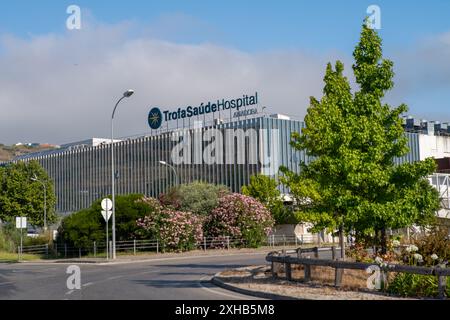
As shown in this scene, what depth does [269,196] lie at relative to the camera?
60.5 m

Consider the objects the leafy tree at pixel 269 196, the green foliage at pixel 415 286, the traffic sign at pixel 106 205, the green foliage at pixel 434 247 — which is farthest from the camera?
the leafy tree at pixel 269 196

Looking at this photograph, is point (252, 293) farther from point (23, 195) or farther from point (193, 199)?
point (23, 195)

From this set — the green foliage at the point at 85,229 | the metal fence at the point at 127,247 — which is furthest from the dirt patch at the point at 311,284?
the green foliage at the point at 85,229

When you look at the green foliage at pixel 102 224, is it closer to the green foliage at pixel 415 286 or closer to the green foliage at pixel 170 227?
the green foliage at pixel 170 227

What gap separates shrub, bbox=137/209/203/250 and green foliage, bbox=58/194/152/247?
0.72m

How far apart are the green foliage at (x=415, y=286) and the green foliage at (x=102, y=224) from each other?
29406 millimetres

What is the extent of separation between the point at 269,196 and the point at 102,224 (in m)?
21.2

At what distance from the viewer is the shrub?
140 feet

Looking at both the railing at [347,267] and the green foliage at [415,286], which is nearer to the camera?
the railing at [347,267]

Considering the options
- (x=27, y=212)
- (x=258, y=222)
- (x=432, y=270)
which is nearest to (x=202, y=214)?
(x=258, y=222)

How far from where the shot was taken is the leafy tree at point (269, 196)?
5828 centimetres

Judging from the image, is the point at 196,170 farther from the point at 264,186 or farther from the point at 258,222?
the point at 258,222

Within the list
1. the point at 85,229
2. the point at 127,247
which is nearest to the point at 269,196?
the point at 127,247

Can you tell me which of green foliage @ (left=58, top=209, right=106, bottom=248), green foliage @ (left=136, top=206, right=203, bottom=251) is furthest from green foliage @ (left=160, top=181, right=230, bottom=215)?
green foliage @ (left=58, top=209, right=106, bottom=248)
